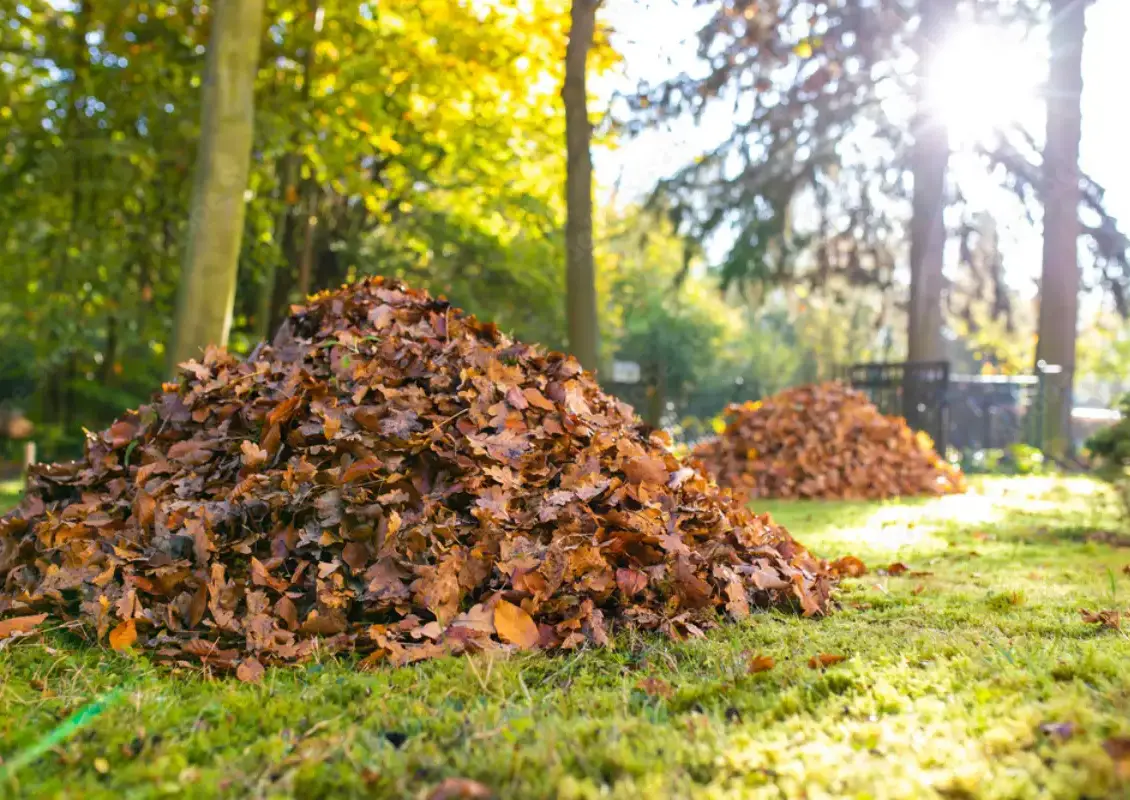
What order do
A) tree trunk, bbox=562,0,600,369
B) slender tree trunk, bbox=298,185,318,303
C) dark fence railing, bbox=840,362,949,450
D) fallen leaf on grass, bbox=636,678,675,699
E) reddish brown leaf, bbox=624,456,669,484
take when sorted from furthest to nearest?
slender tree trunk, bbox=298,185,318,303, dark fence railing, bbox=840,362,949,450, tree trunk, bbox=562,0,600,369, reddish brown leaf, bbox=624,456,669,484, fallen leaf on grass, bbox=636,678,675,699

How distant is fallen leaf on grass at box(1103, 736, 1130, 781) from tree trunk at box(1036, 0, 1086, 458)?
1216 centimetres

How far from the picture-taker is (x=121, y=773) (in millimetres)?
1797

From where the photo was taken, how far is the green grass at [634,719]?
1740 millimetres

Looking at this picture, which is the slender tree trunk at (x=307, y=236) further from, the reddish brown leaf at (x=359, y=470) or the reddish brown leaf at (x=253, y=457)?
the reddish brown leaf at (x=359, y=470)

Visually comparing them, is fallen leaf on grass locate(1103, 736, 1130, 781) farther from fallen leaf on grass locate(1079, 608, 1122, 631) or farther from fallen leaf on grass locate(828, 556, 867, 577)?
fallen leaf on grass locate(828, 556, 867, 577)

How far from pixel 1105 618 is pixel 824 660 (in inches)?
46.9

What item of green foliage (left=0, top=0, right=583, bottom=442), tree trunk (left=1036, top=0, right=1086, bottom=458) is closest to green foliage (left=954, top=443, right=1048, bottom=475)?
tree trunk (left=1036, top=0, right=1086, bottom=458)

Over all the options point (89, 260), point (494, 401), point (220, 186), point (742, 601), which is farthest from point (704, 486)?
point (89, 260)

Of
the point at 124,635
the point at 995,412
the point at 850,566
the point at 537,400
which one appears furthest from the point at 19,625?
the point at 995,412

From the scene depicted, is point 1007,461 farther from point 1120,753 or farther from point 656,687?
point 1120,753

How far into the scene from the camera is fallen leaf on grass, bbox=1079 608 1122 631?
296 centimetres

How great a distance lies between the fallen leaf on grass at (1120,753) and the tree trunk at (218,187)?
6.50 metres

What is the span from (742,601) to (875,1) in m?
11.9

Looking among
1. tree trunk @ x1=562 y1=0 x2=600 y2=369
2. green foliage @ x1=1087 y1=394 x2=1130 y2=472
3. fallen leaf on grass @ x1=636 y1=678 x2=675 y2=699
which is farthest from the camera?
tree trunk @ x1=562 y1=0 x2=600 y2=369
